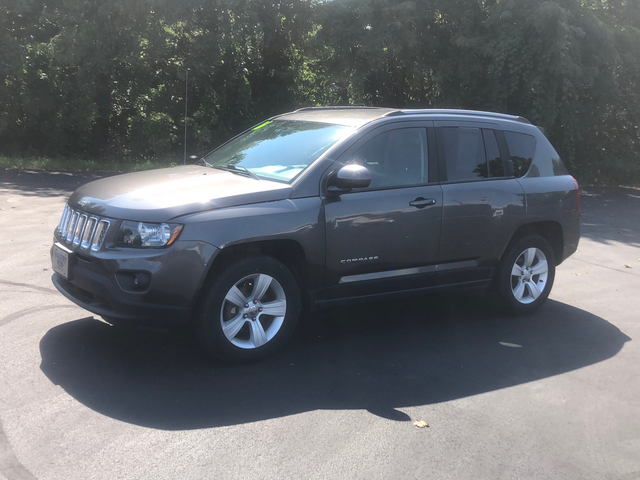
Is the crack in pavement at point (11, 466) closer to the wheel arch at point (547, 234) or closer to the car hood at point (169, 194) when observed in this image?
the car hood at point (169, 194)

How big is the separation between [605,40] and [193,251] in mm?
17221

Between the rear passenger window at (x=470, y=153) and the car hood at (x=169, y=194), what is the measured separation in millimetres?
1698

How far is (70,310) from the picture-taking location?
5.61 metres

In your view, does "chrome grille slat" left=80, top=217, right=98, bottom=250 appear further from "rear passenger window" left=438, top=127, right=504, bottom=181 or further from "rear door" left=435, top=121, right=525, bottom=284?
"rear passenger window" left=438, top=127, right=504, bottom=181

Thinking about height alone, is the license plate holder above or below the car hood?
below

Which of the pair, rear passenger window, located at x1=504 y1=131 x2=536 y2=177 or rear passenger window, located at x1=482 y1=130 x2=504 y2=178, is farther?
rear passenger window, located at x1=504 y1=131 x2=536 y2=177

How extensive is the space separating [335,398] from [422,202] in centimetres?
195

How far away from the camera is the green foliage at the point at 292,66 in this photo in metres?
18.1

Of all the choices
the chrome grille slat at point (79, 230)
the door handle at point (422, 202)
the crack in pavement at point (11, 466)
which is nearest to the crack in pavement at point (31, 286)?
the chrome grille slat at point (79, 230)

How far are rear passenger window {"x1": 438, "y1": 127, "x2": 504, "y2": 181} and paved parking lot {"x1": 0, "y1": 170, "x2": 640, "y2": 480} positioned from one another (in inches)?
55.8

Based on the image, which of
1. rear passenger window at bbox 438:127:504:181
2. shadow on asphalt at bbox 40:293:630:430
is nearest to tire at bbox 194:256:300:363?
shadow on asphalt at bbox 40:293:630:430

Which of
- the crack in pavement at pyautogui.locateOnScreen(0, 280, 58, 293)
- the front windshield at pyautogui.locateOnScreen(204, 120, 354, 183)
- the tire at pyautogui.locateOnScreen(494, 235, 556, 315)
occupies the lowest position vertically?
the crack in pavement at pyautogui.locateOnScreen(0, 280, 58, 293)

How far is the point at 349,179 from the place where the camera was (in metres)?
4.80

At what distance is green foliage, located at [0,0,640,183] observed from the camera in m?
18.1
